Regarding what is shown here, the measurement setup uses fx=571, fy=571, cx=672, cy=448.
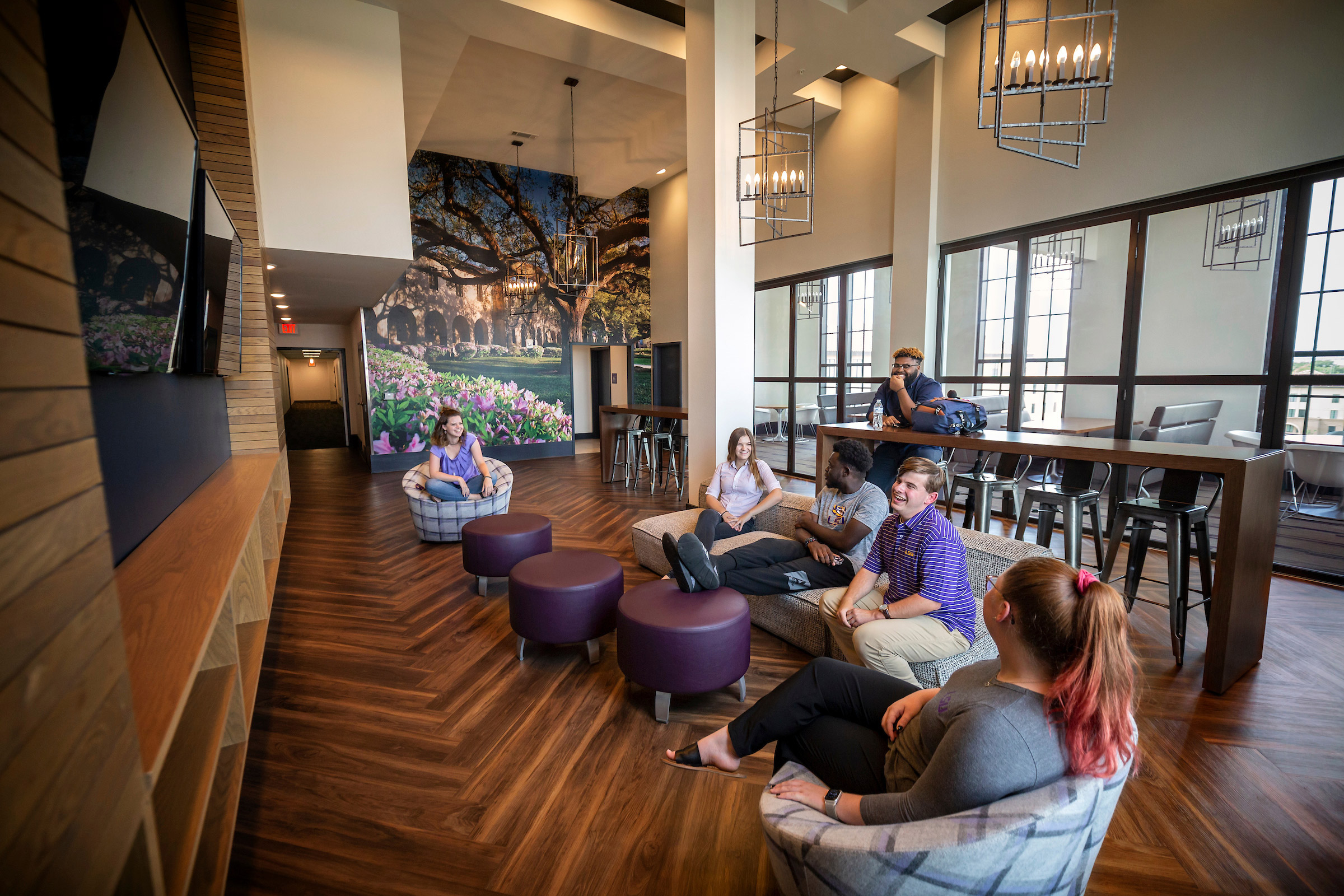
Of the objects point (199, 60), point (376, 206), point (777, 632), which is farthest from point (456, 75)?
point (777, 632)

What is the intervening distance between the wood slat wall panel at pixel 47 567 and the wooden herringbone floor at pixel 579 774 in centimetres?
129

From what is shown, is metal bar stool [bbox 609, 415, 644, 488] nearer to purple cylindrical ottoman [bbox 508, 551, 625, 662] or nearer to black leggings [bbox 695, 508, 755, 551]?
black leggings [bbox 695, 508, 755, 551]

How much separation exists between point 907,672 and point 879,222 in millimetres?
5865

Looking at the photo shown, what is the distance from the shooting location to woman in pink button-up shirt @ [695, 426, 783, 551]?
379 centimetres

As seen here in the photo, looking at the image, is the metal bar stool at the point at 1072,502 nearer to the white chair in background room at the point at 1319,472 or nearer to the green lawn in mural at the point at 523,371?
the white chair in background room at the point at 1319,472

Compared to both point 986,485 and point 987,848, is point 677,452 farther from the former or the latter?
point 987,848

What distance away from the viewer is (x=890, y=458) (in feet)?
13.8

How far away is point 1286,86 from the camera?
12.2 ft

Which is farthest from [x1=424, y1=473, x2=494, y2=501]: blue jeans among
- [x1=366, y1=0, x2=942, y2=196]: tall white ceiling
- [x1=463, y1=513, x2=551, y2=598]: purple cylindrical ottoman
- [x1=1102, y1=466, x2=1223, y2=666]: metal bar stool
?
[x1=1102, y1=466, x2=1223, y2=666]: metal bar stool

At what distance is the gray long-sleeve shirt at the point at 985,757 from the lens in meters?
1.08

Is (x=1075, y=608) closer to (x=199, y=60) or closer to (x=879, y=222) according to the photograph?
(x=199, y=60)

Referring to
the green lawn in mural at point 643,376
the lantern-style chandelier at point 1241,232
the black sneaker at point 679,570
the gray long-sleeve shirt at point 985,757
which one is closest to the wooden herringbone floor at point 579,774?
the black sneaker at point 679,570

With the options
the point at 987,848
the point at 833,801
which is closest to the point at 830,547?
the point at 833,801

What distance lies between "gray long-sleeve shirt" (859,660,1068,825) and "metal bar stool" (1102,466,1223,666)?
7.62 feet
